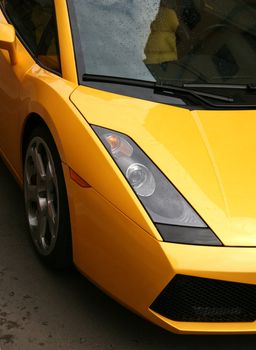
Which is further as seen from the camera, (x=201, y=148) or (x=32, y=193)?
(x=32, y=193)

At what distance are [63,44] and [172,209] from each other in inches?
46.4

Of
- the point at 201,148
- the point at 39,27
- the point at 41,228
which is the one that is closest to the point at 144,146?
the point at 201,148

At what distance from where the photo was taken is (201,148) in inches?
101

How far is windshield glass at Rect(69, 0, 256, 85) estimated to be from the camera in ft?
9.85

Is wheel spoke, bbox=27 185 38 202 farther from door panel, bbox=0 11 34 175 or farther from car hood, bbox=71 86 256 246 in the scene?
car hood, bbox=71 86 256 246

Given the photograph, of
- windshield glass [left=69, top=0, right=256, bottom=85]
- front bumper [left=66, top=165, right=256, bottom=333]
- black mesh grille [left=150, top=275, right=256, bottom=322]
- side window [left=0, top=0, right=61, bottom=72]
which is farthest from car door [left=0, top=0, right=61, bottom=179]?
black mesh grille [left=150, top=275, right=256, bottom=322]

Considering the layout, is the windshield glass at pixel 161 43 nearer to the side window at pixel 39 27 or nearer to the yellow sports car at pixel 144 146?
the yellow sports car at pixel 144 146

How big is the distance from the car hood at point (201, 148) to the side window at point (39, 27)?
1.43ft

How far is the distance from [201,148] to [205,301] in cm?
69

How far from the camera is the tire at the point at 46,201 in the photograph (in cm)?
272

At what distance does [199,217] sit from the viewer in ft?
7.50

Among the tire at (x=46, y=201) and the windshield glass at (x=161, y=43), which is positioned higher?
the windshield glass at (x=161, y=43)

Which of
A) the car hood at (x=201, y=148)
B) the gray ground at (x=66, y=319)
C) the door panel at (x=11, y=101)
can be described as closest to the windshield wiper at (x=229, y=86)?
the car hood at (x=201, y=148)

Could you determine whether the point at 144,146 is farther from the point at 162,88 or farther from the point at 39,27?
the point at 39,27
